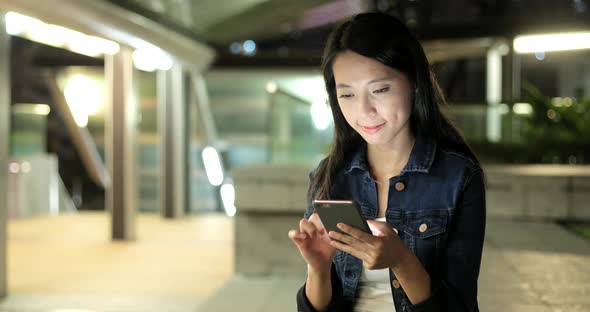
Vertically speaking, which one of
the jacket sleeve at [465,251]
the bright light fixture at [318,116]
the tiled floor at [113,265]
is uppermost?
the bright light fixture at [318,116]

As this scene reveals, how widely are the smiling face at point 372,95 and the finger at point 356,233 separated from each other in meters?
0.36

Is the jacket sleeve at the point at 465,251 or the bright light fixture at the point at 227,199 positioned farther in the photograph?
the bright light fixture at the point at 227,199

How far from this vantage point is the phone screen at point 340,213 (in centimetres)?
151

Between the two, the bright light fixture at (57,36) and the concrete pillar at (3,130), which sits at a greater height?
the bright light fixture at (57,36)

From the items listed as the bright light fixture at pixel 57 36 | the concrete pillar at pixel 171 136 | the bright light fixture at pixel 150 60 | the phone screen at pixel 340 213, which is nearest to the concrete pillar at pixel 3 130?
the bright light fixture at pixel 57 36

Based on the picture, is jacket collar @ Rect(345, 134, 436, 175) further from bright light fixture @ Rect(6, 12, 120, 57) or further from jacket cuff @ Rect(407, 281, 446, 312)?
bright light fixture @ Rect(6, 12, 120, 57)

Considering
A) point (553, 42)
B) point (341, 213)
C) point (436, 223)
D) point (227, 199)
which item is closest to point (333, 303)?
point (436, 223)

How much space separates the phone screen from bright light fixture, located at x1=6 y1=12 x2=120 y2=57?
6369 millimetres

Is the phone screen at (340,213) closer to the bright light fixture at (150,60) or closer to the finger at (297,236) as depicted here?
the finger at (297,236)

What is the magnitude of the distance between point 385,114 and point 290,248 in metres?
3.85

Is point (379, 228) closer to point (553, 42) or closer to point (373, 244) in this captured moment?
point (373, 244)

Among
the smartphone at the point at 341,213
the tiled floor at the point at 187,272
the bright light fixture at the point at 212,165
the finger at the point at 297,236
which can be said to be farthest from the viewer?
the bright light fixture at the point at 212,165

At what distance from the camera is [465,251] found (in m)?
1.79

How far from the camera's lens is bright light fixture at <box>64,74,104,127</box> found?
13.5 metres
